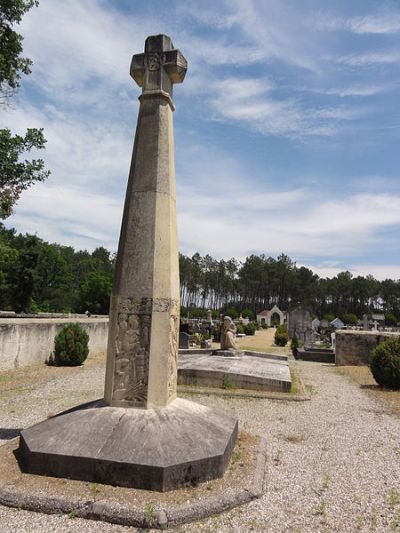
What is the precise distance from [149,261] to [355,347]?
50.5 feet

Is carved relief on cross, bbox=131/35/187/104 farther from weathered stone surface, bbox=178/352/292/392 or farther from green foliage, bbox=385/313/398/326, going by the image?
green foliage, bbox=385/313/398/326

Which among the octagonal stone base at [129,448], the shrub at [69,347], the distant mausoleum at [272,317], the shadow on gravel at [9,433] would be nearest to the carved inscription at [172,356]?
the octagonal stone base at [129,448]

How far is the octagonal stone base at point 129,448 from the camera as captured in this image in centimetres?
379

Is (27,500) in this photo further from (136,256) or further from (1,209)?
(1,209)

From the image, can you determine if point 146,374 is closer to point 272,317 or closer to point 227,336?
point 227,336

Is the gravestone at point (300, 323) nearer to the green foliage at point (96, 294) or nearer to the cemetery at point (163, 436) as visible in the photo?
the cemetery at point (163, 436)

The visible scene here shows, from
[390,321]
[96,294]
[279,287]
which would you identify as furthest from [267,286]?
[96,294]

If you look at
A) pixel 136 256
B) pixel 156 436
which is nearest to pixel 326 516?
pixel 156 436

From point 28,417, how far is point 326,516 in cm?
538

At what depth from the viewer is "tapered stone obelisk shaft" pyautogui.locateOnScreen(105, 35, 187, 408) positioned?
4812 millimetres

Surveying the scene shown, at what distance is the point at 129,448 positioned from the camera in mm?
3963

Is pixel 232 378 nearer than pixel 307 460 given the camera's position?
No

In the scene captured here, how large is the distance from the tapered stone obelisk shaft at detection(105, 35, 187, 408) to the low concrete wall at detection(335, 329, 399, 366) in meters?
14.6

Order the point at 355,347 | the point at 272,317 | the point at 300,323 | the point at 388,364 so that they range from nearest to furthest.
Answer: the point at 388,364 → the point at 355,347 → the point at 300,323 → the point at 272,317
